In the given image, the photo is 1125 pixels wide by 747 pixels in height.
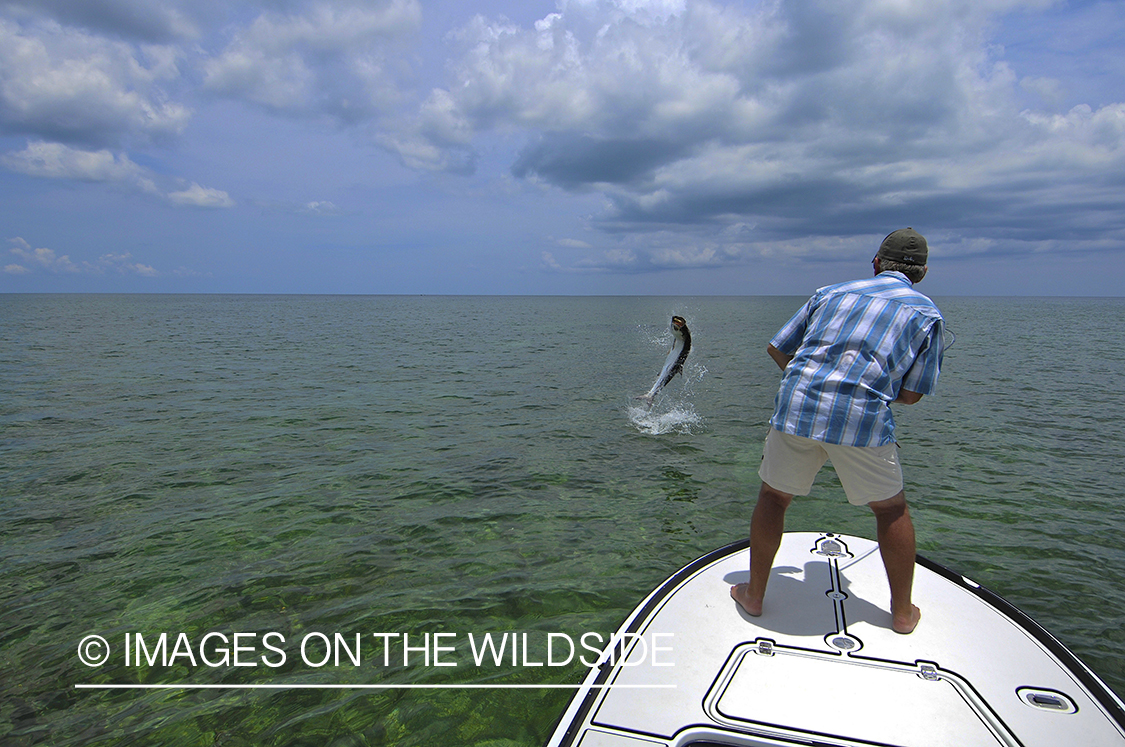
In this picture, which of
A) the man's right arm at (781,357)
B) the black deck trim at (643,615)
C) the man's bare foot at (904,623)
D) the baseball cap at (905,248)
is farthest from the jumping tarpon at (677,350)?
the man's bare foot at (904,623)

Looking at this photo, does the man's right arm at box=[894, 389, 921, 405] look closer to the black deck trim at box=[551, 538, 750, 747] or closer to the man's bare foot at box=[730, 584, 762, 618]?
the man's bare foot at box=[730, 584, 762, 618]

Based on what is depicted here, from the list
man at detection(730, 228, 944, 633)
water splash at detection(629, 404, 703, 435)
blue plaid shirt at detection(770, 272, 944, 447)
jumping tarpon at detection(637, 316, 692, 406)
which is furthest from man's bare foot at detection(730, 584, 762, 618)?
water splash at detection(629, 404, 703, 435)

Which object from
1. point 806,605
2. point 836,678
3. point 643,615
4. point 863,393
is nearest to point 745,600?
point 806,605

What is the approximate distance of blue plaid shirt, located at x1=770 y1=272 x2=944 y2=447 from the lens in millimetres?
3420

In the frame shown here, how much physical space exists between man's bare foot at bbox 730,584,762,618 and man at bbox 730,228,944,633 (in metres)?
0.16

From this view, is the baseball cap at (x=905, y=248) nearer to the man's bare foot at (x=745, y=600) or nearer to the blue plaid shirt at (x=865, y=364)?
the blue plaid shirt at (x=865, y=364)

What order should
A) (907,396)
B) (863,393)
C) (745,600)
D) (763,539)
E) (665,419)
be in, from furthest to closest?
(665,419) < (745,600) < (763,539) < (907,396) < (863,393)

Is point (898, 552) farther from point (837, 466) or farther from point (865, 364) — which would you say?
point (865, 364)

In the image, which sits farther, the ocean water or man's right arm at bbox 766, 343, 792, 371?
the ocean water

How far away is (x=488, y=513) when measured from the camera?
819 centimetres

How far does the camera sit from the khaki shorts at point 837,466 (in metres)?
3.50

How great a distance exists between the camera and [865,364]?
11.3ft

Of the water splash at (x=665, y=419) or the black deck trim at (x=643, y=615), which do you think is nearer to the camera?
the black deck trim at (x=643, y=615)

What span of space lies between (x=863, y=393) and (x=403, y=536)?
5.91 metres
